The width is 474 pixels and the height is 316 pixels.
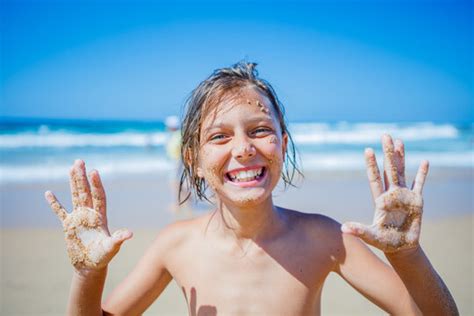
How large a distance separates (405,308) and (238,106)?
1.30 meters

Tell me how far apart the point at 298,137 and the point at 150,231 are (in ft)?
68.5

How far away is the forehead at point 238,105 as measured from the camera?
2.15 m

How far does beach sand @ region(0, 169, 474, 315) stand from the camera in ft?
14.3

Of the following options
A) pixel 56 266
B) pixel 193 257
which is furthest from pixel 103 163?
pixel 193 257

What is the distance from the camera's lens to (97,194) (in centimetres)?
196

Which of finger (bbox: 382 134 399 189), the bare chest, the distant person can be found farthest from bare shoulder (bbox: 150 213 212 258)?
the distant person

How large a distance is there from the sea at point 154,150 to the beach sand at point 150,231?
1933 millimetres

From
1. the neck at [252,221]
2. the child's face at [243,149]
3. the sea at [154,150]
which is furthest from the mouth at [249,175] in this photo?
the sea at [154,150]

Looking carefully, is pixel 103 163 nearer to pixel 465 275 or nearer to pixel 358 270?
pixel 465 275

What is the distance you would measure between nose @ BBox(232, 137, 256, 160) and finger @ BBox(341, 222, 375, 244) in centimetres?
61

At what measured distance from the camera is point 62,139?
25.3 meters

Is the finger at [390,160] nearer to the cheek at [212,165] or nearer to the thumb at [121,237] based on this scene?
the cheek at [212,165]

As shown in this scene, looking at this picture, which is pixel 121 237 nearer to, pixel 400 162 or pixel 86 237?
pixel 86 237

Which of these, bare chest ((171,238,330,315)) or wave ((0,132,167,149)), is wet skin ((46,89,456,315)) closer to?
bare chest ((171,238,330,315))
